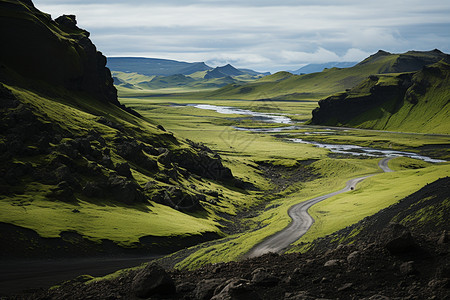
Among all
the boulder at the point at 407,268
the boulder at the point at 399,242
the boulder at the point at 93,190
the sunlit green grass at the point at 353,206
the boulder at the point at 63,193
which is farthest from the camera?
the boulder at the point at 93,190

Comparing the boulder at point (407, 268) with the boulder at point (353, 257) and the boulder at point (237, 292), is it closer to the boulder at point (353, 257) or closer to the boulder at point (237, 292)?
the boulder at point (353, 257)

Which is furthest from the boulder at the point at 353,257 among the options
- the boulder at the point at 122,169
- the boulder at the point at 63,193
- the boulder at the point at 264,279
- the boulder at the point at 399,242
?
the boulder at the point at 122,169

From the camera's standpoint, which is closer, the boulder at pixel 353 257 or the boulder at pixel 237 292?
the boulder at pixel 237 292

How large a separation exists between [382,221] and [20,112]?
8996cm

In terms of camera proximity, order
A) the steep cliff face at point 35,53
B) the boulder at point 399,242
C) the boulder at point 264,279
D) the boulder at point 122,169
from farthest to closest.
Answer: the steep cliff face at point 35,53
the boulder at point 122,169
the boulder at point 264,279
the boulder at point 399,242

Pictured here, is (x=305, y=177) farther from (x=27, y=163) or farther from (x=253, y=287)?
(x=253, y=287)

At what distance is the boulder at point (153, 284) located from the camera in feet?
105

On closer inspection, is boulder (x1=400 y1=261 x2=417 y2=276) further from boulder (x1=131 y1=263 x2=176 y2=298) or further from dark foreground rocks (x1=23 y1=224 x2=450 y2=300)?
boulder (x1=131 y1=263 x2=176 y2=298)

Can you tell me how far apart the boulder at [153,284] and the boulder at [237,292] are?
16.1ft

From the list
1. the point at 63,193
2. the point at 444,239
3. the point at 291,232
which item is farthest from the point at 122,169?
the point at 444,239

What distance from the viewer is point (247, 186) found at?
149250 millimetres

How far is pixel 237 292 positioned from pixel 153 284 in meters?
7.64

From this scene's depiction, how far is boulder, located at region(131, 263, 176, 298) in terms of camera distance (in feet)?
105

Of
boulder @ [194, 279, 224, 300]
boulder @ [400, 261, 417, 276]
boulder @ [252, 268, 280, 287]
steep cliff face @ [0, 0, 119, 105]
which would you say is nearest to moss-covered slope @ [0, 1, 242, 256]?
steep cliff face @ [0, 0, 119, 105]
